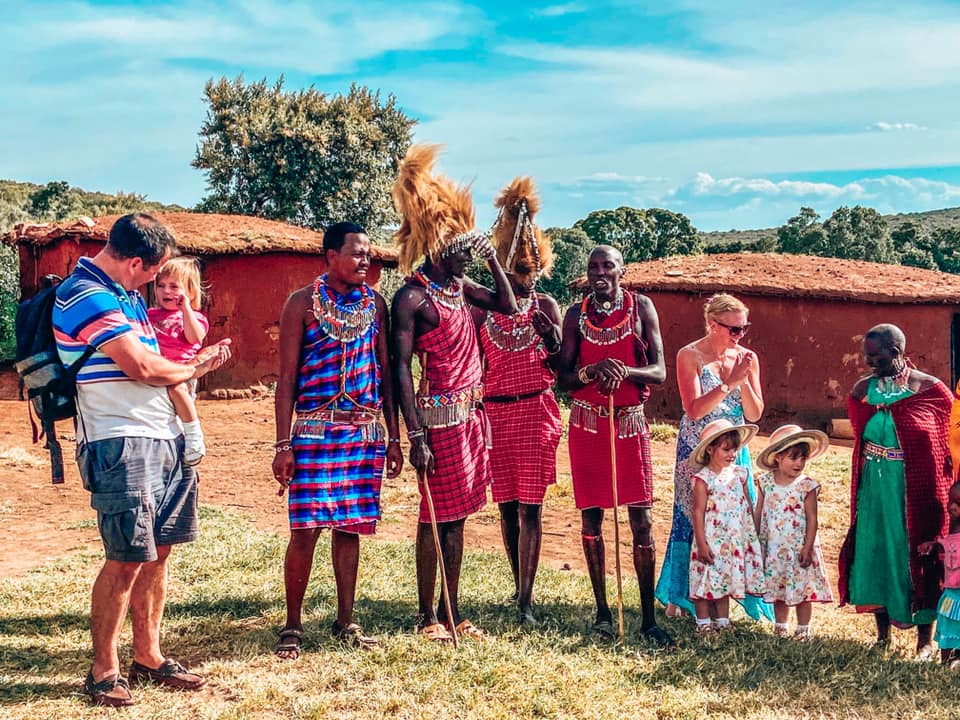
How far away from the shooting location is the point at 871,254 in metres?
31.4

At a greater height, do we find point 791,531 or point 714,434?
point 714,434

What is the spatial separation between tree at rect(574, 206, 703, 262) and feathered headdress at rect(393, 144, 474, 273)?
3390 cm

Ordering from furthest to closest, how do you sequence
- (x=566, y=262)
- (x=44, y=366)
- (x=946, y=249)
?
(x=566, y=262) < (x=946, y=249) < (x=44, y=366)

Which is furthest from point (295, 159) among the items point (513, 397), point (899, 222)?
point (899, 222)

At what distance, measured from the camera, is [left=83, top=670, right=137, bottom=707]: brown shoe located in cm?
375

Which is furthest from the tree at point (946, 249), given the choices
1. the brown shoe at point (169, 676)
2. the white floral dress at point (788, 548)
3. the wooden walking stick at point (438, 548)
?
the brown shoe at point (169, 676)

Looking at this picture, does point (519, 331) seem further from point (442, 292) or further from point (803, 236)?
point (803, 236)

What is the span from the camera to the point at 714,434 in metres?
4.84

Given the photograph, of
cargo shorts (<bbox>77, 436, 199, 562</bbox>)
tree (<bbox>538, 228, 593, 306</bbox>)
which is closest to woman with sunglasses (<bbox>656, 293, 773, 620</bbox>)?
cargo shorts (<bbox>77, 436, 199, 562</bbox>)

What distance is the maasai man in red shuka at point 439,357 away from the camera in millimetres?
4566

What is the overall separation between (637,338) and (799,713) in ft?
6.14

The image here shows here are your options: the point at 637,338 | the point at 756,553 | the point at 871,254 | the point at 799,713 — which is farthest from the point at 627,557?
the point at 871,254

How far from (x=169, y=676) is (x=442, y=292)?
2045 mm

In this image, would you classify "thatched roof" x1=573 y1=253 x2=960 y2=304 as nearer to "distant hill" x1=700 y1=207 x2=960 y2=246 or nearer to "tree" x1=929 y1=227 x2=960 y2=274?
"tree" x1=929 y1=227 x2=960 y2=274
